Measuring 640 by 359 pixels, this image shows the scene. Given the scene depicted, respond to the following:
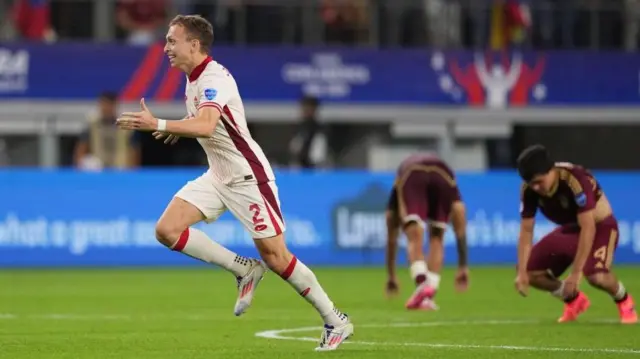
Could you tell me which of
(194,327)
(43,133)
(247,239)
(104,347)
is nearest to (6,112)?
(43,133)

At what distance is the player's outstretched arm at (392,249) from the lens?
1669 centimetres

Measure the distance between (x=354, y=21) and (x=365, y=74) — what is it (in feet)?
3.52

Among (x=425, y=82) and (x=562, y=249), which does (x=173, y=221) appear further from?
(x=425, y=82)

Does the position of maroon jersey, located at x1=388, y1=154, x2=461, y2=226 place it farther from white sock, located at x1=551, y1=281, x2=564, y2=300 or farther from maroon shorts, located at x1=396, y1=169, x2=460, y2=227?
white sock, located at x1=551, y1=281, x2=564, y2=300

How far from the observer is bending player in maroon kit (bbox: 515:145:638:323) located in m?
13.5

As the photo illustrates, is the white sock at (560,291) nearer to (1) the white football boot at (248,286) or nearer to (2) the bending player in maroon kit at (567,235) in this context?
(2) the bending player in maroon kit at (567,235)

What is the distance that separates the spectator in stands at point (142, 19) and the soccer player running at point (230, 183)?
16.7 meters

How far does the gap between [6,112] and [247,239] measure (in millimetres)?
6203

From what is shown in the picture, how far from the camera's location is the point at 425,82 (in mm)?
29625

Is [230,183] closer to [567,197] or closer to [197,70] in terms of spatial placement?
[197,70]

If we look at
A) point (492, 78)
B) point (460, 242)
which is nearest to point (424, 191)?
point (460, 242)

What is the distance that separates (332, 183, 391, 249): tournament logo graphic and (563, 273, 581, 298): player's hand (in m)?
10.5

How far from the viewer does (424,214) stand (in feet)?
54.1

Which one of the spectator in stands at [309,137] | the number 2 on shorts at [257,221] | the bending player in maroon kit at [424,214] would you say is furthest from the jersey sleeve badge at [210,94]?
the spectator in stands at [309,137]
